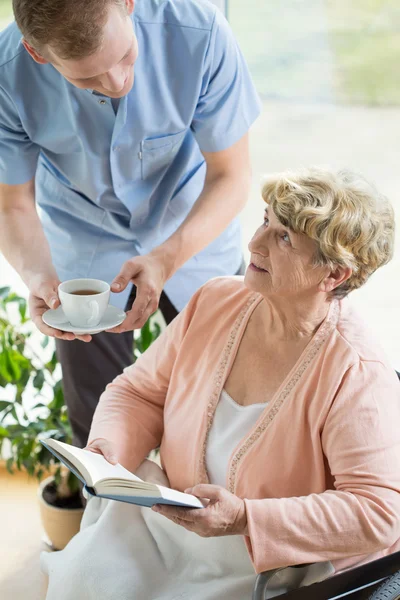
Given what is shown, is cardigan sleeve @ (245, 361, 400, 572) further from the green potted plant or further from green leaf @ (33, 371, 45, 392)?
green leaf @ (33, 371, 45, 392)

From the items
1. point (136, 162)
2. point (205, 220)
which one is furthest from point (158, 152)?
point (205, 220)

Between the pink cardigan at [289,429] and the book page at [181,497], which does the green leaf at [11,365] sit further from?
the book page at [181,497]

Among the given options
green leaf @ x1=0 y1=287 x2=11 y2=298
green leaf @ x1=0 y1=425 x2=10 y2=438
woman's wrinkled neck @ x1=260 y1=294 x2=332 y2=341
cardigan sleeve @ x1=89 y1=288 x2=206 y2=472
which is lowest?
green leaf @ x1=0 y1=425 x2=10 y2=438

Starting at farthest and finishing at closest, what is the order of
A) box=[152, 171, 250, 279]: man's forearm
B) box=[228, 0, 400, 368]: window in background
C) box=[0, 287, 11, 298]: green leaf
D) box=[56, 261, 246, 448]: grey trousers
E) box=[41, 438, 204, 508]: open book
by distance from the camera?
1. box=[0, 287, 11, 298]: green leaf
2. box=[228, 0, 400, 368]: window in background
3. box=[56, 261, 246, 448]: grey trousers
4. box=[152, 171, 250, 279]: man's forearm
5. box=[41, 438, 204, 508]: open book

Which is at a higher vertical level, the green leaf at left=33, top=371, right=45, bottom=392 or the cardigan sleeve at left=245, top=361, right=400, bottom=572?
the cardigan sleeve at left=245, top=361, right=400, bottom=572

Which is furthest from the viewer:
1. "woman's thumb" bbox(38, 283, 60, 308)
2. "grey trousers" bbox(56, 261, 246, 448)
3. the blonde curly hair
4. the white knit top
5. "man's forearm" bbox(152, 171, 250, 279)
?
"grey trousers" bbox(56, 261, 246, 448)

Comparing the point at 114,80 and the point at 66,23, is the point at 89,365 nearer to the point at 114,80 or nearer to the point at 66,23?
the point at 114,80

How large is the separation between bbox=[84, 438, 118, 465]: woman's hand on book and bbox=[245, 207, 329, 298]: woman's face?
17.7 inches

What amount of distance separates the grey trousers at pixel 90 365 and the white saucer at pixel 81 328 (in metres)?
0.45

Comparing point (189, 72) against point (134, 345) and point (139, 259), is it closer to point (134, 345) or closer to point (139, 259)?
point (139, 259)

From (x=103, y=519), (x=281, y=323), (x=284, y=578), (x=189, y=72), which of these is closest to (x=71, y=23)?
(x=189, y=72)

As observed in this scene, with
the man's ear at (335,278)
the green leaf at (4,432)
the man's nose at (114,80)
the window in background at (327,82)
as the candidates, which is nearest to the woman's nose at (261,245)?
the man's ear at (335,278)

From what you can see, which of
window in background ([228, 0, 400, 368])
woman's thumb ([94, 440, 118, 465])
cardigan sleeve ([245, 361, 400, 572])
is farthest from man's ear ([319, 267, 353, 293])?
window in background ([228, 0, 400, 368])

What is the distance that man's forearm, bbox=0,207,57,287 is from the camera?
74.3 inches
